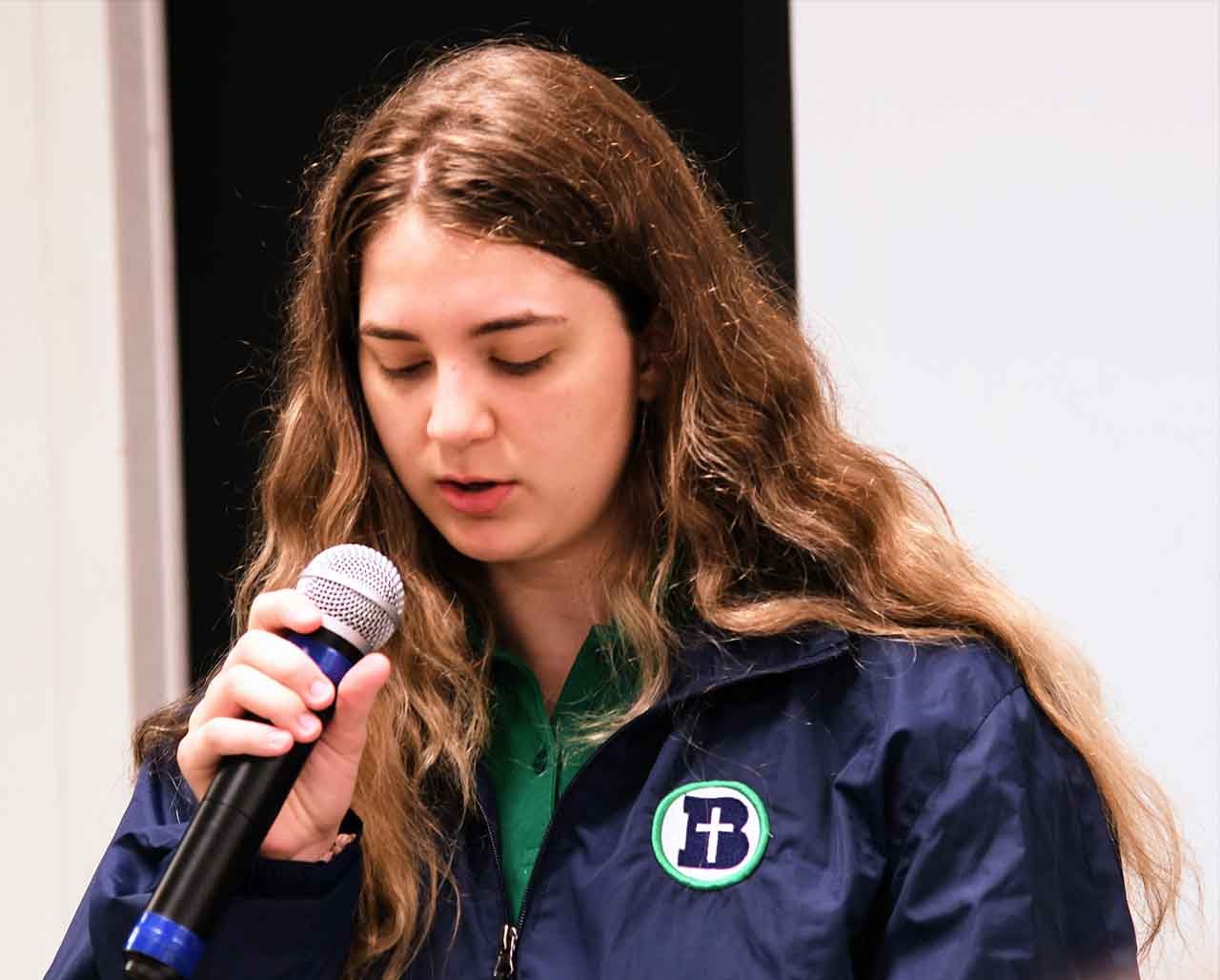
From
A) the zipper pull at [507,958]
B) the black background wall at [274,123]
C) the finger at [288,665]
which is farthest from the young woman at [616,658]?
the black background wall at [274,123]

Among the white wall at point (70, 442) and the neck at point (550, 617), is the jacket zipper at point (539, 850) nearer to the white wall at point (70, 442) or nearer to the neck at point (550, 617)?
the neck at point (550, 617)

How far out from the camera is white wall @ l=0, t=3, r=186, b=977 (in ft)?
7.38

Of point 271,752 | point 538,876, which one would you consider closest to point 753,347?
point 538,876

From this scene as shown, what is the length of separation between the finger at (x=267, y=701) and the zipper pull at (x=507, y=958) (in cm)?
32

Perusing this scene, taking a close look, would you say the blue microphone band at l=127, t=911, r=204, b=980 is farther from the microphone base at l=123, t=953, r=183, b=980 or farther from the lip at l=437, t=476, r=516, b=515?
the lip at l=437, t=476, r=516, b=515

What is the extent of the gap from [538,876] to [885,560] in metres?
0.37

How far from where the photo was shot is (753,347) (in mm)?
1445

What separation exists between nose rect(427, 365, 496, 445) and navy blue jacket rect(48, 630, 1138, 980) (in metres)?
0.25

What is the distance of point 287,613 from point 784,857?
1.39 feet

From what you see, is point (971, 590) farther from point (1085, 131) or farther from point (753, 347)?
point (1085, 131)

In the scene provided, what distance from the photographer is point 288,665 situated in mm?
1030

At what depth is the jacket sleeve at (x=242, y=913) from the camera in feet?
4.01

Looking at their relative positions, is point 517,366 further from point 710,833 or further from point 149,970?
point 149,970

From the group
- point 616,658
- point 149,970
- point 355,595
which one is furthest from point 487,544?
point 149,970
